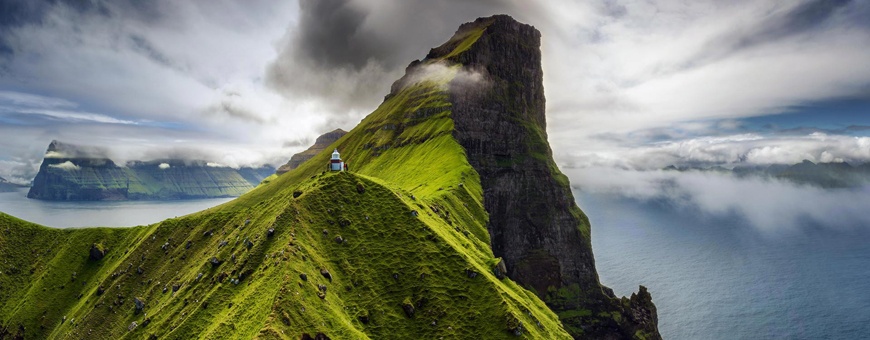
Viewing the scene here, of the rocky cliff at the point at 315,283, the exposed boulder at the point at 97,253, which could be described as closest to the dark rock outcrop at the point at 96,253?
the exposed boulder at the point at 97,253

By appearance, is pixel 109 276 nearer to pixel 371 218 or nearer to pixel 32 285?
pixel 32 285

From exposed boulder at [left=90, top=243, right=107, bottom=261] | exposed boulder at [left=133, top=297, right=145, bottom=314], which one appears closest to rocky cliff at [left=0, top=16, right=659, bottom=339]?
exposed boulder at [left=133, top=297, right=145, bottom=314]

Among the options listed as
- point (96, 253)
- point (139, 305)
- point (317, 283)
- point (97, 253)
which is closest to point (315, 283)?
point (317, 283)

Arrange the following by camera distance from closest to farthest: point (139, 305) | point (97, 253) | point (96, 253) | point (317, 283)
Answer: point (317, 283) < point (139, 305) < point (96, 253) < point (97, 253)

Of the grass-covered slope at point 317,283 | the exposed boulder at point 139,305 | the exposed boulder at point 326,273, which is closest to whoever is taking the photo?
the grass-covered slope at point 317,283

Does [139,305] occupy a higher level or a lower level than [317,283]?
lower

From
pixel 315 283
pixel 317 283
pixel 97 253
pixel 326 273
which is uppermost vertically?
pixel 97 253

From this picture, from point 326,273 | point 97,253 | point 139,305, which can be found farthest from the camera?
point 97,253

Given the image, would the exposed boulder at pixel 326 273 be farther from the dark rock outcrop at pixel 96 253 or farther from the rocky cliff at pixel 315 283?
the dark rock outcrop at pixel 96 253

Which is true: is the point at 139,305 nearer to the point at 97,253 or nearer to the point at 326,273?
the point at 326,273

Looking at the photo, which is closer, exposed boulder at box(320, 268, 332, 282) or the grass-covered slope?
the grass-covered slope

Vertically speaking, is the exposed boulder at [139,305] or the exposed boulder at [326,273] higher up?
the exposed boulder at [326,273]

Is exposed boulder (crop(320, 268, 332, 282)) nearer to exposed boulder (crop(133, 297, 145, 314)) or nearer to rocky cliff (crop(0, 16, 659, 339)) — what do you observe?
rocky cliff (crop(0, 16, 659, 339))

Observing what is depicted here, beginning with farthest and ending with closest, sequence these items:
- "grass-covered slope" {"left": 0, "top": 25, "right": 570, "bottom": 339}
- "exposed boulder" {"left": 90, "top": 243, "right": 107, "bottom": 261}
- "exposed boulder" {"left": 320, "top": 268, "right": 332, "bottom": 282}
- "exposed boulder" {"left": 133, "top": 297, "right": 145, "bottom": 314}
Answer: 1. "exposed boulder" {"left": 90, "top": 243, "right": 107, "bottom": 261}
2. "exposed boulder" {"left": 133, "top": 297, "right": 145, "bottom": 314}
3. "exposed boulder" {"left": 320, "top": 268, "right": 332, "bottom": 282}
4. "grass-covered slope" {"left": 0, "top": 25, "right": 570, "bottom": 339}
